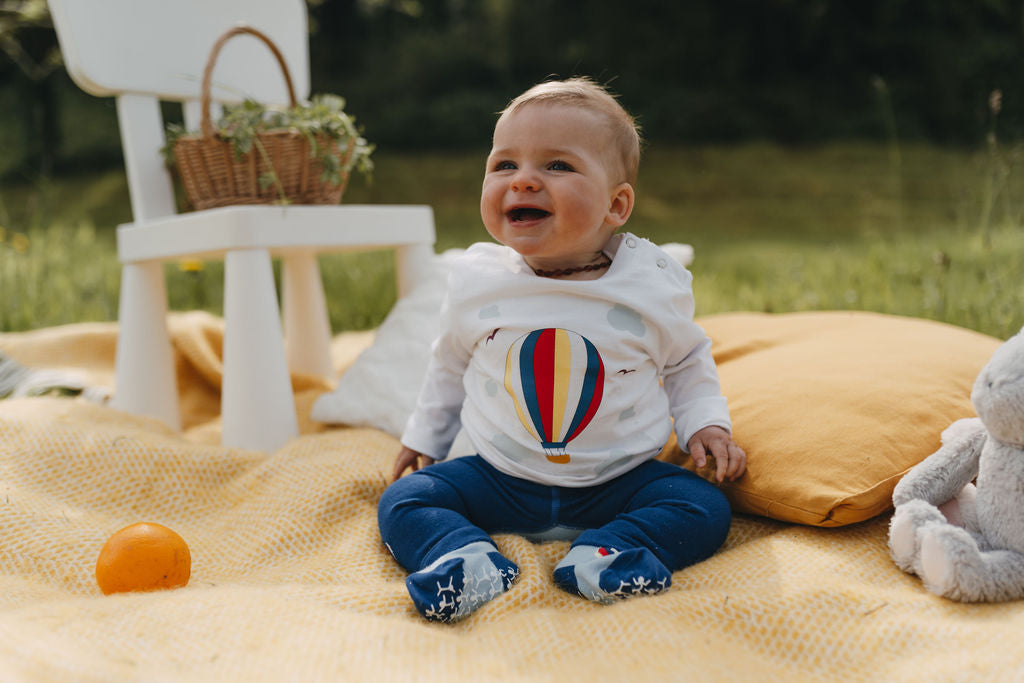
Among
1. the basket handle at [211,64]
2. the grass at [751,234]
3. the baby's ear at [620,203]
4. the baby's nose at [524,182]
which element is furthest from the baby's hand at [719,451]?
the basket handle at [211,64]

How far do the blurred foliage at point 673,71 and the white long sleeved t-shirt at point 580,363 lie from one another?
7.26 metres

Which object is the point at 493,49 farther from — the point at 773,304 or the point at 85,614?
the point at 85,614

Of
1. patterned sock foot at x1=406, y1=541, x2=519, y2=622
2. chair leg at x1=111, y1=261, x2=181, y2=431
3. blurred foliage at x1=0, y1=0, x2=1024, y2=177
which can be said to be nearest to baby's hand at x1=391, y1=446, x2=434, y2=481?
patterned sock foot at x1=406, y1=541, x2=519, y2=622

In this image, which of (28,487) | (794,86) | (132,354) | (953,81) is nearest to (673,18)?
(794,86)

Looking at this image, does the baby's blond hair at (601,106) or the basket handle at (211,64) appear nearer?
the baby's blond hair at (601,106)

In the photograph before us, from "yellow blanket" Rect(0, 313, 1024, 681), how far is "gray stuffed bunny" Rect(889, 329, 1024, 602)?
0.11 feet

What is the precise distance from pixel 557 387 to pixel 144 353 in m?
1.23

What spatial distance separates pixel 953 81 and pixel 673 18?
298 centimetres

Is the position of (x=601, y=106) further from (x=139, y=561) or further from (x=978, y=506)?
(x=139, y=561)

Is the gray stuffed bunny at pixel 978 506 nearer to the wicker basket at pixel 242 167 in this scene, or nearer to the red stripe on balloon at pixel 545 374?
the red stripe on balloon at pixel 545 374

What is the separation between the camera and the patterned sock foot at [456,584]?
105 centimetres

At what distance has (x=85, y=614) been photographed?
0.99m

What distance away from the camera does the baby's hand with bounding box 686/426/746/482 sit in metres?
1.32

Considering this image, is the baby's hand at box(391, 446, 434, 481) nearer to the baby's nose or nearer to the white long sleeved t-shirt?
the white long sleeved t-shirt
